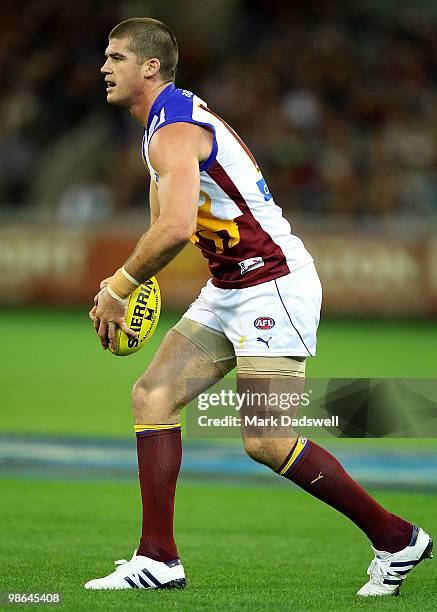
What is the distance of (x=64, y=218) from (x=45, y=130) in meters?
3.74

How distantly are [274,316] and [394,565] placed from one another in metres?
1.18

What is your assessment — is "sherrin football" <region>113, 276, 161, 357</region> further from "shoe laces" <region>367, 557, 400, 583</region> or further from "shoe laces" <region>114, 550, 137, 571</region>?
"shoe laces" <region>367, 557, 400, 583</region>

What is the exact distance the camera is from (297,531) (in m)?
6.68

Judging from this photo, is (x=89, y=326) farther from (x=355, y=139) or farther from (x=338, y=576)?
(x=338, y=576)

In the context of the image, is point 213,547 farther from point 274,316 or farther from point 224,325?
point 274,316

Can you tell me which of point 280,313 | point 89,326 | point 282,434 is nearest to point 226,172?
point 280,313

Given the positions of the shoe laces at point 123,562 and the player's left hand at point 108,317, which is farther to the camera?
the shoe laces at point 123,562

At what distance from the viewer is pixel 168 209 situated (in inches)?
192

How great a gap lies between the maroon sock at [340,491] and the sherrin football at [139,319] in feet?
2.64

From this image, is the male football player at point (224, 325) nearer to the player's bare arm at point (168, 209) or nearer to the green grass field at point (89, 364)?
the player's bare arm at point (168, 209)

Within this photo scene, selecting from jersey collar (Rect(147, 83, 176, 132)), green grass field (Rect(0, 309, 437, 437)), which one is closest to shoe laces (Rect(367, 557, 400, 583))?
jersey collar (Rect(147, 83, 176, 132))

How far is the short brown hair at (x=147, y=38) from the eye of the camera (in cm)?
519

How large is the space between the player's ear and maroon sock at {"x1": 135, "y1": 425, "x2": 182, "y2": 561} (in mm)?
1522

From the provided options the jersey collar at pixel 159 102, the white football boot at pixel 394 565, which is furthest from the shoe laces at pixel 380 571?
the jersey collar at pixel 159 102
